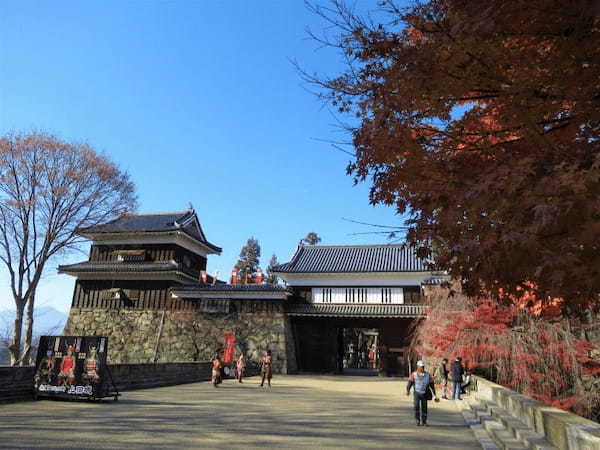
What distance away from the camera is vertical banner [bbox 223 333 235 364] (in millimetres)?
22891

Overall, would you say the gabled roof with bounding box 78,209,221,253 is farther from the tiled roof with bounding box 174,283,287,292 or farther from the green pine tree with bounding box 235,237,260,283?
the green pine tree with bounding box 235,237,260,283

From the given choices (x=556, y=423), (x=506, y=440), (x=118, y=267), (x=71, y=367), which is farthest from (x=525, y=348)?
(x=118, y=267)

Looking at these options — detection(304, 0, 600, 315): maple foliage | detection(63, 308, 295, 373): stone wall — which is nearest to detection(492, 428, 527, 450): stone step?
detection(304, 0, 600, 315): maple foliage

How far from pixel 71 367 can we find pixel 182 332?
53.8ft

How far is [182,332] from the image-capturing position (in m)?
25.7

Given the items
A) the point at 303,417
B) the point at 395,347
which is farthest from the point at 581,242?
the point at 395,347

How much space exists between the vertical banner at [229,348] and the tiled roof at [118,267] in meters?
5.48

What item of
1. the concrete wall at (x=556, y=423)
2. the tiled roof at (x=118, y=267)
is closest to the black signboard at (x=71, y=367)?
the concrete wall at (x=556, y=423)

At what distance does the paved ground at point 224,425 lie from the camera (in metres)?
6.18

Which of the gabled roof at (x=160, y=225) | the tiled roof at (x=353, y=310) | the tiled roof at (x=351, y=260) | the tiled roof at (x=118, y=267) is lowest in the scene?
the tiled roof at (x=353, y=310)

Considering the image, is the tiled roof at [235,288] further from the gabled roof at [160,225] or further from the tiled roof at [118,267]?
the gabled roof at [160,225]

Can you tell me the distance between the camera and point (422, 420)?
8.41 m

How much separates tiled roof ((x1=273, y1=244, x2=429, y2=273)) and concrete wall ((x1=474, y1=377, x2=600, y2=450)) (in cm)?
1690

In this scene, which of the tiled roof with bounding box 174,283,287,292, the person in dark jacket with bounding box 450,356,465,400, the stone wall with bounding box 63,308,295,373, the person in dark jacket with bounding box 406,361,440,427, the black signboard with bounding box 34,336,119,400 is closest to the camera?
the person in dark jacket with bounding box 406,361,440,427
